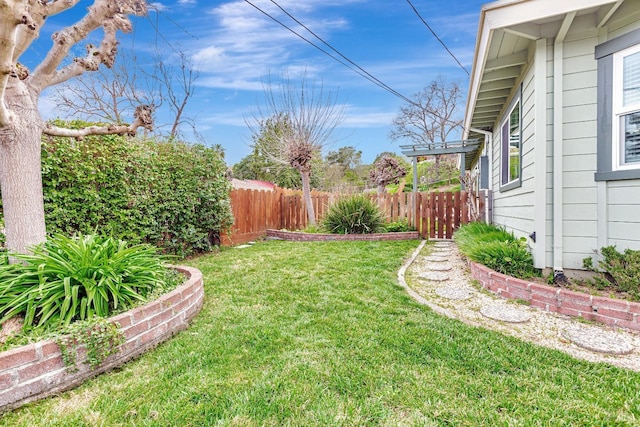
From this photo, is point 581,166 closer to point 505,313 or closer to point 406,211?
point 505,313

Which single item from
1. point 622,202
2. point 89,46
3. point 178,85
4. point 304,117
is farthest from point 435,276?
point 178,85

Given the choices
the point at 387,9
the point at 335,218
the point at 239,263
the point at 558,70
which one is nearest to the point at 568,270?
the point at 558,70

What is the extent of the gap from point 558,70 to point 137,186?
573 centimetres

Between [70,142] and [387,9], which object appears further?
[387,9]

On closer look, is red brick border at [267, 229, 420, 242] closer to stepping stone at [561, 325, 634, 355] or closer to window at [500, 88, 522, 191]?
window at [500, 88, 522, 191]

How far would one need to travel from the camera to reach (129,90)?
36.3 feet

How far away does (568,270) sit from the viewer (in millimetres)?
3416

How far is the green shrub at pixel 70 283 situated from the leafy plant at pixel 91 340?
15 cm

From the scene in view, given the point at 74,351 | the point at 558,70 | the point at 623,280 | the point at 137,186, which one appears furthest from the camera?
the point at 137,186

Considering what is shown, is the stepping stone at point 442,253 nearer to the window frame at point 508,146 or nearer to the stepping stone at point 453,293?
the window frame at point 508,146

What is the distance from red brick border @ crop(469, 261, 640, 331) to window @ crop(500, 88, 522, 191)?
1.71 metres

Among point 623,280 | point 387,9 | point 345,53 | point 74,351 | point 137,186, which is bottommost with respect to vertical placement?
point 74,351

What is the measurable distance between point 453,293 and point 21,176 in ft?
14.0

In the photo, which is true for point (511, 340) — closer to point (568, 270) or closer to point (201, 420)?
point (568, 270)
